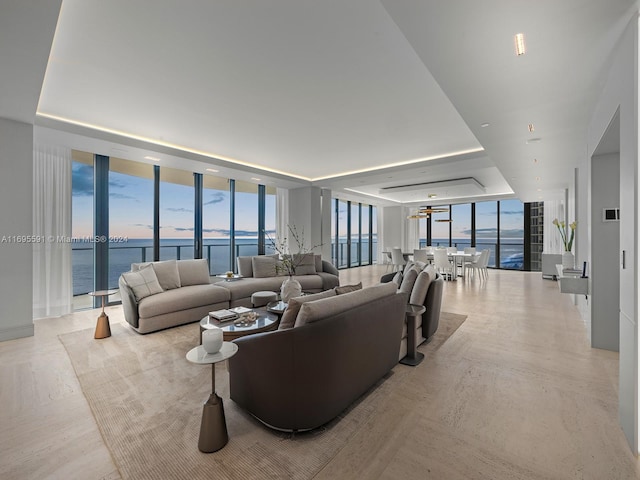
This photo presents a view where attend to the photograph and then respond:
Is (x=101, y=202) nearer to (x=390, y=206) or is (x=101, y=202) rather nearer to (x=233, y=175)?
(x=233, y=175)

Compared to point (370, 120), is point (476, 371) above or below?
below

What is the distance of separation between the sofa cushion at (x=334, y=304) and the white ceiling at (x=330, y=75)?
1817 mm

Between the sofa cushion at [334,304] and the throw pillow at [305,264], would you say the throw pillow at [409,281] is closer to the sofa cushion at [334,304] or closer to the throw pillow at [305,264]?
the sofa cushion at [334,304]

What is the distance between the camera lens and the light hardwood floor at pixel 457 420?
167cm

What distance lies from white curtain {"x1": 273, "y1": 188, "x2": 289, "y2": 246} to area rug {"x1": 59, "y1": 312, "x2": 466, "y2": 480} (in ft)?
17.0

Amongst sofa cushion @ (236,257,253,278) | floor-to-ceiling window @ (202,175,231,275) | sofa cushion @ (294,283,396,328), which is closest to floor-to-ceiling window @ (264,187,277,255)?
floor-to-ceiling window @ (202,175,231,275)

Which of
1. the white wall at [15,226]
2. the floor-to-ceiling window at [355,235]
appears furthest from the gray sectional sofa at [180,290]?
the floor-to-ceiling window at [355,235]

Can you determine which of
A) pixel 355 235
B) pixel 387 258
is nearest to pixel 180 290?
pixel 355 235

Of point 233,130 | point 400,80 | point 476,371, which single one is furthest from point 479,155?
point 233,130

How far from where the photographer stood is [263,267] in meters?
5.88

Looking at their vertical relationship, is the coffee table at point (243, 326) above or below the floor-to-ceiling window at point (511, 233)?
below

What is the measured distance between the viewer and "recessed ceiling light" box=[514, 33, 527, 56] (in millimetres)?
1899

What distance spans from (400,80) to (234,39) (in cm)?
160

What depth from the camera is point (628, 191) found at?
1952 mm
